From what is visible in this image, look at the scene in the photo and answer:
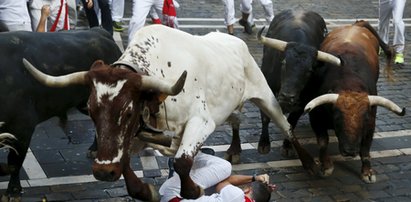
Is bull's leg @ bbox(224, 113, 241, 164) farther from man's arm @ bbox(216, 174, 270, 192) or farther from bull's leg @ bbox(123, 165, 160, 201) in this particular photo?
bull's leg @ bbox(123, 165, 160, 201)

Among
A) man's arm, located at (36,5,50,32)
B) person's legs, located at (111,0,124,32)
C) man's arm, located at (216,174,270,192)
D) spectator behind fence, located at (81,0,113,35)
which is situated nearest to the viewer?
man's arm, located at (216,174,270,192)

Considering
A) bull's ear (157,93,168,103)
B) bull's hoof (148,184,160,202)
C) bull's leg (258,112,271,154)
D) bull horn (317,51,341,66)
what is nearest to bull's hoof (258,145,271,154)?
bull's leg (258,112,271,154)

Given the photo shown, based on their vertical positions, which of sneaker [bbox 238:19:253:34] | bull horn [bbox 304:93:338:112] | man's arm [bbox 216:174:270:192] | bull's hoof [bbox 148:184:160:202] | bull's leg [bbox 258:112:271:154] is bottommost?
sneaker [bbox 238:19:253:34]

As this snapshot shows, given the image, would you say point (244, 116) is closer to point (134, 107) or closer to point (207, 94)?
point (207, 94)

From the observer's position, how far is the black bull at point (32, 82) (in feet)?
19.4

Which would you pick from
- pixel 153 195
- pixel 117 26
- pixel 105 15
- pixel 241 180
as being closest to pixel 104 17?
pixel 105 15

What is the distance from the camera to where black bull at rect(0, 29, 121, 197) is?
5.93m

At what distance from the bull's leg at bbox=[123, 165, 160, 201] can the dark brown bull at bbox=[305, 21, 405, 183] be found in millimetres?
2213

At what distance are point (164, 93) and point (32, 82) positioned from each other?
2.09 meters

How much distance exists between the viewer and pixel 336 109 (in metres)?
6.50

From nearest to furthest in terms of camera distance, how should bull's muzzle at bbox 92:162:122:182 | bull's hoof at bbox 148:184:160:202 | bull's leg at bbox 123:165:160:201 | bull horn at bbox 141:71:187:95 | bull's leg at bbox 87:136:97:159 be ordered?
bull's muzzle at bbox 92:162:122:182 < bull horn at bbox 141:71:187:95 < bull's leg at bbox 123:165:160:201 < bull's hoof at bbox 148:184:160:202 < bull's leg at bbox 87:136:97:159

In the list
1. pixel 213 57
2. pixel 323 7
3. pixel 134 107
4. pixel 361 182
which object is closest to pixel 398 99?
pixel 361 182

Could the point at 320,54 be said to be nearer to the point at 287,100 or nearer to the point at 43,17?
the point at 287,100

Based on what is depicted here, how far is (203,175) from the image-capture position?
17.5 feet
